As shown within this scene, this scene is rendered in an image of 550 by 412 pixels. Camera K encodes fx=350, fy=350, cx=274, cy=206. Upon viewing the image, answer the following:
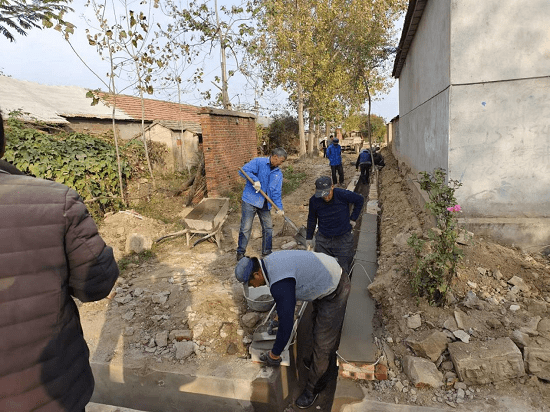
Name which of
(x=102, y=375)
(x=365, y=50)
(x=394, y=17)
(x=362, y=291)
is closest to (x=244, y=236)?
(x=362, y=291)

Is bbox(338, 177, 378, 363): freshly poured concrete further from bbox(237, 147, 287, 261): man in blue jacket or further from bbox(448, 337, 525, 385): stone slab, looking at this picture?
bbox(237, 147, 287, 261): man in blue jacket

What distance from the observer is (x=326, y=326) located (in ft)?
9.96

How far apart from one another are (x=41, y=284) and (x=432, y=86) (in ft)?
20.1

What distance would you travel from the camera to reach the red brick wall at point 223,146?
8.57m

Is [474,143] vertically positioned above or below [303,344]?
above

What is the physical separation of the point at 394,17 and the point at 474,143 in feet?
62.4

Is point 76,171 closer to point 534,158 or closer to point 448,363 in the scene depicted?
point 448,363

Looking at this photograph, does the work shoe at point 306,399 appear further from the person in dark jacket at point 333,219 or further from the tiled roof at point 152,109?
the tiled roof at point 152,109

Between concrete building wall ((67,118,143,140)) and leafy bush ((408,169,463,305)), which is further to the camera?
concrete building wall ((67,118,143,140))

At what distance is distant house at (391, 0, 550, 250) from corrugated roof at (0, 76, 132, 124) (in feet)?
35.3

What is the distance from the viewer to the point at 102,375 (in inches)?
138

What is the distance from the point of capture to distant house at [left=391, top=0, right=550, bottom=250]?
414 cm

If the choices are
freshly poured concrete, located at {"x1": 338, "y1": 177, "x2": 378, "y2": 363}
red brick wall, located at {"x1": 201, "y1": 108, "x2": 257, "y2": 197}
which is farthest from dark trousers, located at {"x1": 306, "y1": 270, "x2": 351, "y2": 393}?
red brick wall, located at {"x1": 201, "y1": 108, "x2": 257, "y2": 197}

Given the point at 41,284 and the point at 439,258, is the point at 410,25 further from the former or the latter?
the point at 41,284
